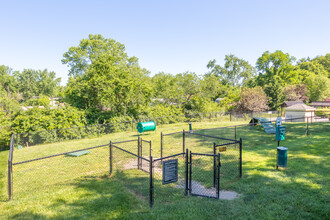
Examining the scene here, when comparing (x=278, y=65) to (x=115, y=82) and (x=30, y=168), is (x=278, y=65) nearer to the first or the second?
(x=115, y=82)

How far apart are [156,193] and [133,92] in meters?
18.8

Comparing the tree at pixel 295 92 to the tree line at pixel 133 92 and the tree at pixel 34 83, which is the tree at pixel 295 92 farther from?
the tree at pixel 34 83

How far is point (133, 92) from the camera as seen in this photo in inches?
969

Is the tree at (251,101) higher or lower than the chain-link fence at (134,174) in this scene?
higher

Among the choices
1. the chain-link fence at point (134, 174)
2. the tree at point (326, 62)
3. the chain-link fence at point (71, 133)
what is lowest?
the chain-link fence at point (134, 174)

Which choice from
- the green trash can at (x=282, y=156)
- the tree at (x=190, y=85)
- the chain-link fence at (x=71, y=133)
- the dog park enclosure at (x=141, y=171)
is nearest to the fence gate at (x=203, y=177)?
the dog park enclosure at (x=141, y=171)

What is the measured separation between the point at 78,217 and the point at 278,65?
68.1m

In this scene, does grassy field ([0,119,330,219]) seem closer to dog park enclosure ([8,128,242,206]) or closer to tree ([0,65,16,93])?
dog park enclosure ([8,128,242,206])

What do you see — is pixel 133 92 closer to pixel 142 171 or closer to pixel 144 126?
pixel 144 126

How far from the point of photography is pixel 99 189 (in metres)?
7.18

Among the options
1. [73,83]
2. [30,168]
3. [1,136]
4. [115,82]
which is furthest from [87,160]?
[73,83]

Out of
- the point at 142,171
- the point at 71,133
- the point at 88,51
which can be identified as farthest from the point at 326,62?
the point at 142,171

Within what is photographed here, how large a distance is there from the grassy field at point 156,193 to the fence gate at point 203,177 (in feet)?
0.91

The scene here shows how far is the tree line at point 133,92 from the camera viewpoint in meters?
19.3
